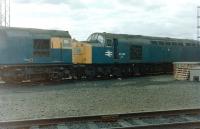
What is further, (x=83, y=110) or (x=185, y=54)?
(x=185, y=54)

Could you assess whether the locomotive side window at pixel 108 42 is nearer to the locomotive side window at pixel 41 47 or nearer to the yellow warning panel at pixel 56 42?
the yellow warning panel at pixel 56 42

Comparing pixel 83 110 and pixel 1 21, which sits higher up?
pixel 1 21

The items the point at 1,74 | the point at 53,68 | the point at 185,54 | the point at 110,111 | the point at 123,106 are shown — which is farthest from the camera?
the point at 185,54

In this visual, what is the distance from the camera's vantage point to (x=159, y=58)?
30.6 meters

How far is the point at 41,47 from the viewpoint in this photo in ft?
72.6

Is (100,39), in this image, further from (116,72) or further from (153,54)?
(153,54)

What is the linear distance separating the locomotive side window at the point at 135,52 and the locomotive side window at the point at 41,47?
8023 mm

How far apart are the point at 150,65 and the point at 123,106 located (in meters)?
17.6

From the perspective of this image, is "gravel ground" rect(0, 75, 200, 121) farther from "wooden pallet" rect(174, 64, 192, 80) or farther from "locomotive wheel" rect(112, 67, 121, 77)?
"locomotive wheel" rect(112, 67, 121, 77)

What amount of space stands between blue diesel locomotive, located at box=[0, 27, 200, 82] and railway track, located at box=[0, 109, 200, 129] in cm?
1212

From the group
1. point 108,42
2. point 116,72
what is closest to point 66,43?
point 108,42

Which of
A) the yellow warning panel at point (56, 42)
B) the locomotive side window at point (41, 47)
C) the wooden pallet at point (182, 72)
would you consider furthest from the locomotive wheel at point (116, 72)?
the locomotive side window at point (41, 47)

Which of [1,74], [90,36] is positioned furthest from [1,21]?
[1,74]

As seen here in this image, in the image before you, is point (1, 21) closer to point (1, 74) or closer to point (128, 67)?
point (128, 67)
